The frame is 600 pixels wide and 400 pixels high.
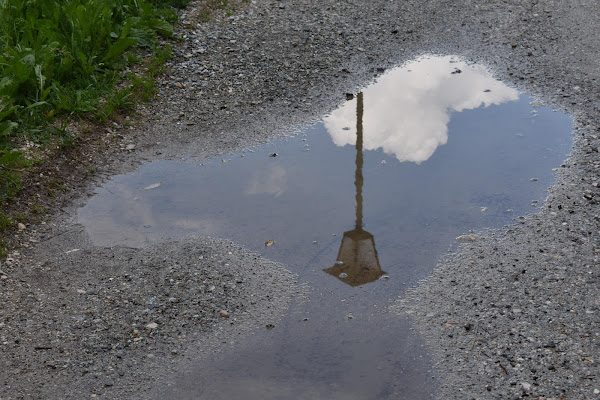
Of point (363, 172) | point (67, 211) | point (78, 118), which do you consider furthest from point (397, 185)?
point (78, 118)

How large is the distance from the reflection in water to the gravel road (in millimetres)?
A: 228

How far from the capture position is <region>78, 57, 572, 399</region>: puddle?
3492 millimetres

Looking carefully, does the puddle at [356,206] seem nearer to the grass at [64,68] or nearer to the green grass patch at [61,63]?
the grass at [64,68]

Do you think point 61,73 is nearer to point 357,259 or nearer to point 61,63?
point 61,63

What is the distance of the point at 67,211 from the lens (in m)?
4.92

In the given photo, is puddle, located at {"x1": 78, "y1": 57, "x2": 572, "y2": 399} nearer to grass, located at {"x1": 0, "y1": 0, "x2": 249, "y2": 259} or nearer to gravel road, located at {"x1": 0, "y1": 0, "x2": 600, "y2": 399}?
gravel road, located at {"x1": 0, "y1": 0, "x2": 600, "y2": 399}

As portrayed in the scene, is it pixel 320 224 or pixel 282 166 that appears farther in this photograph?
pixel 282 166

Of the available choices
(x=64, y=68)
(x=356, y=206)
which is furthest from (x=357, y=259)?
(x=64, y=68)

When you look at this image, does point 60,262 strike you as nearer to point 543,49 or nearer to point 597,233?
point 597,233

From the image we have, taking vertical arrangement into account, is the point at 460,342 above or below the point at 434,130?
below

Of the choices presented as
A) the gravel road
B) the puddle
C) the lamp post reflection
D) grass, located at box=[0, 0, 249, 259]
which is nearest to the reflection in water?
the puddle

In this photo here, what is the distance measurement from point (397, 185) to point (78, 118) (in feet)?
10.1

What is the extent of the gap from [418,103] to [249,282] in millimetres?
3143

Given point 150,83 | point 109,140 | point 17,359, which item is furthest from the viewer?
point 150,83
